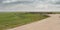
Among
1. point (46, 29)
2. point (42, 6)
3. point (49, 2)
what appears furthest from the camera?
point (49, 2)

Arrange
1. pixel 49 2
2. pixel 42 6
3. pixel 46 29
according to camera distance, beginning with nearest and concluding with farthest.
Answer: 1. pixel 46 29
2. pixel 42 6
3. pixel 49 2

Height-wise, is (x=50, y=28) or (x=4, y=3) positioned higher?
(x=4, y=3)

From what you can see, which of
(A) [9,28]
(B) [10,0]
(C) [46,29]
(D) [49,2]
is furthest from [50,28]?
(B) [10,0]

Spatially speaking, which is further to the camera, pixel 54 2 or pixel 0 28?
pixel 54 2

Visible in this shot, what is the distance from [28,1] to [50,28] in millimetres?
7361

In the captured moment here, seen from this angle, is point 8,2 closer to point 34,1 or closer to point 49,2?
point 34,1

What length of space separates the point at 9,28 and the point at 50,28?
147cm

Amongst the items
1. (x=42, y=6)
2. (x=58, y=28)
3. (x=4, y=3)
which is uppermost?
(x=4, y=3)

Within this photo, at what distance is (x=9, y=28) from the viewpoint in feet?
17.8

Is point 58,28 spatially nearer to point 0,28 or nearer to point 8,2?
point 0,28

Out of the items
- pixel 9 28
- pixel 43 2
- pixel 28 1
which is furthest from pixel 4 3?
pixel 9 28

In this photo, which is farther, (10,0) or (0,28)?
(10,0)

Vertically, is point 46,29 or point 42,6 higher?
point 42,6

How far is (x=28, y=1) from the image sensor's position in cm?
1254
